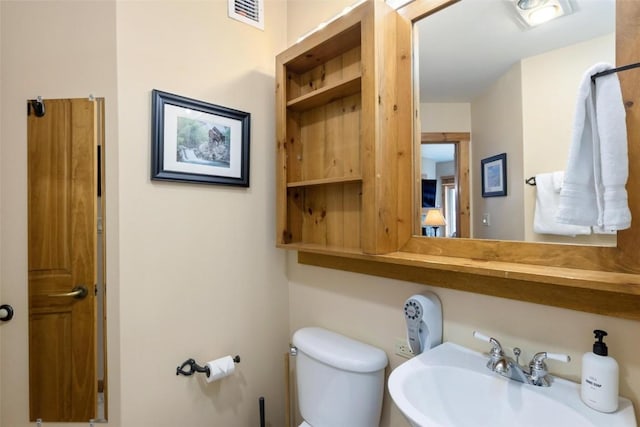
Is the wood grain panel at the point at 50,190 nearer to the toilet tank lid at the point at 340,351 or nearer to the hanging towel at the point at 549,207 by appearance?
the toilet tank lid at the point at 340,351

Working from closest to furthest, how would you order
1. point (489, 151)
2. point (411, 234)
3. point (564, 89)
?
point (564, 89)
point (489, 151)
point (411, 234)

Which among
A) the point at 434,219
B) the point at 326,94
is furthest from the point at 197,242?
the point at 434,219

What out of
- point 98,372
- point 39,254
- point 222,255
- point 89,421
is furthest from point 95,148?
point 89,421

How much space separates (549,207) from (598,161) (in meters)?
0.21

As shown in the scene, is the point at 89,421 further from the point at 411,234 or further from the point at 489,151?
the point at 489,151

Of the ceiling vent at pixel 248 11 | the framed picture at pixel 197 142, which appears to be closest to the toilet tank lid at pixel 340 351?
the framed picture at pixel 197 142

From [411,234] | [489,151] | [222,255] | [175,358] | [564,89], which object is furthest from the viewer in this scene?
[222,255]

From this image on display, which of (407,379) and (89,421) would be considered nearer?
(407,379)

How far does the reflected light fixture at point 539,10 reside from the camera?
943mm

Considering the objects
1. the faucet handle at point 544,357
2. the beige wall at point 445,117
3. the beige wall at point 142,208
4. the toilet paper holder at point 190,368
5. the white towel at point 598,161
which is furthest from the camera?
the toilet paper holder at point 190,368

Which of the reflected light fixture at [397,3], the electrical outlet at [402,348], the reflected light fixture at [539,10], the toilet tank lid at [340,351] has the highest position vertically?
the reflected light fixture at [397,3]

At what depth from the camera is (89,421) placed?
1.35m

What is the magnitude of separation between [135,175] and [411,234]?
1128mm

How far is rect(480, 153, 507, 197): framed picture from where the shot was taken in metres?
1.07
